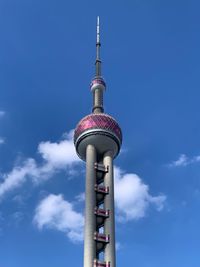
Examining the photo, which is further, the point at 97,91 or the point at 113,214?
the point at 97,91

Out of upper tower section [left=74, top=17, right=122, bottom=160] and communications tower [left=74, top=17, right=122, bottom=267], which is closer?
communications tower [left=74, top=17, right=122, bottom=267]

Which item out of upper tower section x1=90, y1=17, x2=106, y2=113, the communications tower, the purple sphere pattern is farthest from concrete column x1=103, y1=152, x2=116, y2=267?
upper tower section x1=90, y1=17, x2=106, y2=113

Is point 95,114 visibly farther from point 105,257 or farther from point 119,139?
point 105,257

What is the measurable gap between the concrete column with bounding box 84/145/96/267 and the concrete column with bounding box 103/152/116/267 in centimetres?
374

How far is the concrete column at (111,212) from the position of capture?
10688 cm

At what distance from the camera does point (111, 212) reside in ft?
374

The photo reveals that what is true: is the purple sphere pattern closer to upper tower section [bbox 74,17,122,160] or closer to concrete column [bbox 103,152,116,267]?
upper tower section [bbox 74,17,122,160]

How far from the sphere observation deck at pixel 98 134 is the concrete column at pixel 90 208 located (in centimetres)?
257

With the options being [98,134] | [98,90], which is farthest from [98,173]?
[98,90]

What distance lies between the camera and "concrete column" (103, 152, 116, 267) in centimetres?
10688

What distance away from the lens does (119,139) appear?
129m

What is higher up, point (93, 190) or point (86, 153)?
point (86, 153)

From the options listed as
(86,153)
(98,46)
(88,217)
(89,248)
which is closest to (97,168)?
(86,153)

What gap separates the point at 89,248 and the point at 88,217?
7947 millimetres
